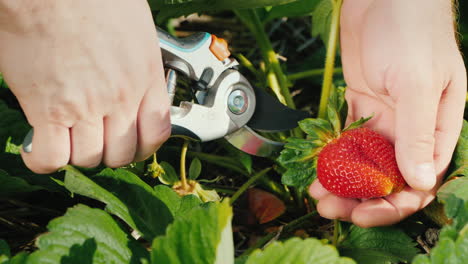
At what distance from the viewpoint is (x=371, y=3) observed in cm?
103

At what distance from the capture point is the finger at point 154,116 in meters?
0.89

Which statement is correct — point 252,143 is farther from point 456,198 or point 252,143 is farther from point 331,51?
point 456,198

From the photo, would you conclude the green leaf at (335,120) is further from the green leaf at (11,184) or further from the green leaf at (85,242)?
the green leaf at (11,184)

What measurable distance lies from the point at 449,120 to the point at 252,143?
37cm

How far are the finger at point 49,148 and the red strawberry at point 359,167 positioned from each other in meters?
0.40

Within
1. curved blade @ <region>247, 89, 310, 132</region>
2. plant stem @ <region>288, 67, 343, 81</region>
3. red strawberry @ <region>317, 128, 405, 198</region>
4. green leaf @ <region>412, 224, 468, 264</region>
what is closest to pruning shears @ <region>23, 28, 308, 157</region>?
curved blade @ <region>247, 89, 310, 132</region>

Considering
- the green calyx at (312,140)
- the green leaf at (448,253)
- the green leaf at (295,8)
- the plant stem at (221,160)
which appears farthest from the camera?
the green leaf at (295,8)

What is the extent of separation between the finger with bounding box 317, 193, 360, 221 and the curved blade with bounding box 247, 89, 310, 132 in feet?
0.67

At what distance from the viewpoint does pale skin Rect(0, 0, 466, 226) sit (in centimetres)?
79

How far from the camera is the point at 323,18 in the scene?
1260 mm

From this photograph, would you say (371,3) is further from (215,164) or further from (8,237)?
(8,237)

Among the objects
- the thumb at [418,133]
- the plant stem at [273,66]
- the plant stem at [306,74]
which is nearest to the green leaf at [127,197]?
the thumb at [418,133]

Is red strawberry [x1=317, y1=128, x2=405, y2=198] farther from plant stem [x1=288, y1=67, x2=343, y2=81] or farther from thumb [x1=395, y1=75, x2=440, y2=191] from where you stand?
plant stem [x1=288, y1=67, x2=343, y2=81]

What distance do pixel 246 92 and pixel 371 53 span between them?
0.24 metres
